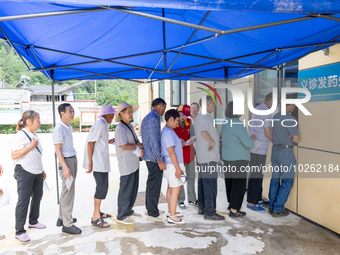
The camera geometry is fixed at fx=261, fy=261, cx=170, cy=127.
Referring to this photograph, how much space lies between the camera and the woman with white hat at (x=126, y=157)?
370 cm

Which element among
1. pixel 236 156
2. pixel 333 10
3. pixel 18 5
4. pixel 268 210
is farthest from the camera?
pixel 268 210

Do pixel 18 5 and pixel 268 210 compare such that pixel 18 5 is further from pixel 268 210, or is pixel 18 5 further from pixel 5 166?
pixel 5 166

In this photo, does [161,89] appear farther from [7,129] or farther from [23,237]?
[7,129]

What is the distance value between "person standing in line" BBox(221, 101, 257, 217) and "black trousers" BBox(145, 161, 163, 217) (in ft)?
3.48

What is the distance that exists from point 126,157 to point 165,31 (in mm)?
1791

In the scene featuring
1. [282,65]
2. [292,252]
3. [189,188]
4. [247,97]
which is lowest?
[292,252]

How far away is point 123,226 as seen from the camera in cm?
377

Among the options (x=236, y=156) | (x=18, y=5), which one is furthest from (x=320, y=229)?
(x=18, y=5)

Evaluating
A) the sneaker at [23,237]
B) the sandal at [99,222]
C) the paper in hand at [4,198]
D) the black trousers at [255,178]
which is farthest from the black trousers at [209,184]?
the paper in hand at [4,198]

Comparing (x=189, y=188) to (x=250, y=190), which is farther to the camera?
(x=189, y=188)

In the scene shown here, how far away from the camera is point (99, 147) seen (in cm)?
366

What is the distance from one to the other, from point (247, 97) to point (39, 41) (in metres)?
3.85

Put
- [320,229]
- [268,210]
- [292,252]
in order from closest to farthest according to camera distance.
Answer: [292,252]
[320,229]
[268,210]

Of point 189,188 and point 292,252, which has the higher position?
point 189,188
